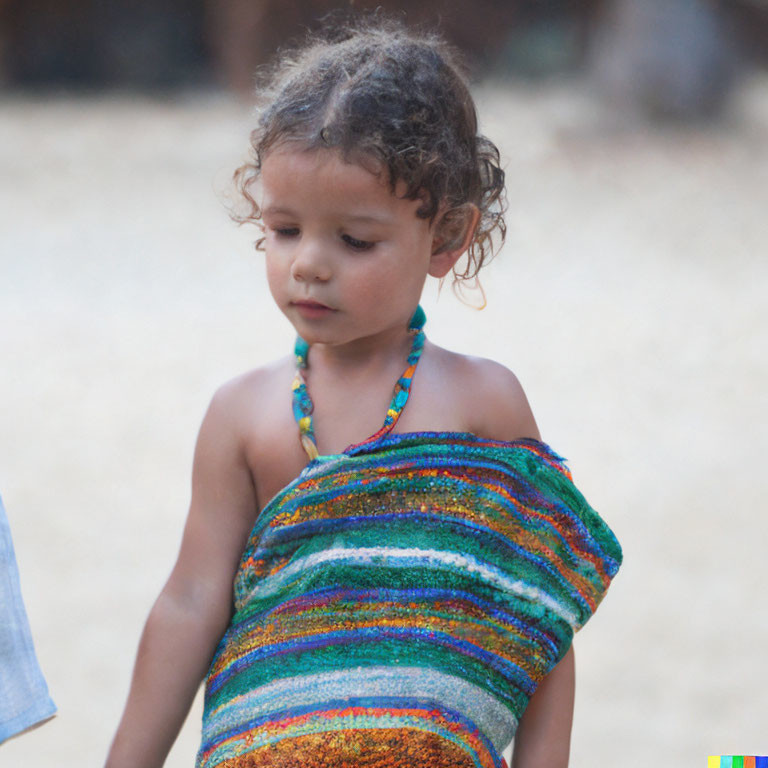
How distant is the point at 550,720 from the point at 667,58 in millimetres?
12416

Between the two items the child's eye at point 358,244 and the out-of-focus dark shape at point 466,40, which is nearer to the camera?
the child's eye at point 358,244

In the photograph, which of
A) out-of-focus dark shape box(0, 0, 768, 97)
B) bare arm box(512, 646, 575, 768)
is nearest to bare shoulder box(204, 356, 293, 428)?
bare arm box(512, 646, 575, 768)

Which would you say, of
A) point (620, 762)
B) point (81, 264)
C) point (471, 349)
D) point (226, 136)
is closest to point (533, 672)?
point (620, 762)

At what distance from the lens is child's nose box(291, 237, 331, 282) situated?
4.17 ft

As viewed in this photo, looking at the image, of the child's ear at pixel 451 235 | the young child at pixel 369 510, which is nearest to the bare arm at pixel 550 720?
Answer: the young child at pixel 369 510

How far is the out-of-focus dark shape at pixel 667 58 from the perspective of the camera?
1275 centimetres

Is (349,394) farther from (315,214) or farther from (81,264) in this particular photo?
(81,264)

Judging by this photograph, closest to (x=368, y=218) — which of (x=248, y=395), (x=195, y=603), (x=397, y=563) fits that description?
(x=248, y=395)

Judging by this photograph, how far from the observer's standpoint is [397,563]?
1.29 metres

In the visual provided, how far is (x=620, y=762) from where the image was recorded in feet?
9.48

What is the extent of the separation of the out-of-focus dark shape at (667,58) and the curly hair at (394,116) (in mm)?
11751

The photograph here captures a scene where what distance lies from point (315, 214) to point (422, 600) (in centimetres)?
45

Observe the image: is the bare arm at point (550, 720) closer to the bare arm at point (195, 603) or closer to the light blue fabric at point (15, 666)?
the bare arm at point (195, 603)

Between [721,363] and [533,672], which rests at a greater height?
[721,363]
